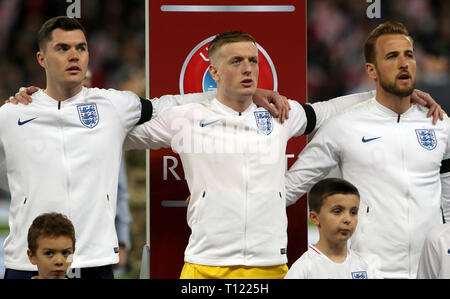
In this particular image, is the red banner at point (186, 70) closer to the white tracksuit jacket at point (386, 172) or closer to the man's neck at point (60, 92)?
the white tracksuit jacket at point (386, 172)

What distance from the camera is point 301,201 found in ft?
14.3

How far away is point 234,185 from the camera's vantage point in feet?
12.1

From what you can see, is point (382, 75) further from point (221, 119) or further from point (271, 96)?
point (221, 119)

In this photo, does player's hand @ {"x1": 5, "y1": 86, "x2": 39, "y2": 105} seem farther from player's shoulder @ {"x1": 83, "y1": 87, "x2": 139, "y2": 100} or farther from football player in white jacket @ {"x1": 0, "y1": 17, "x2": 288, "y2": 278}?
player's shoulder @ {"x1": 83, "y1": 87, "x2": 139, "y2": 100}

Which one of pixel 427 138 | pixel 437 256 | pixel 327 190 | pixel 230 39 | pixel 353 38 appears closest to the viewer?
pixel 437 256

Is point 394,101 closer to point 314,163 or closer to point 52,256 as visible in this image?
point 314,163

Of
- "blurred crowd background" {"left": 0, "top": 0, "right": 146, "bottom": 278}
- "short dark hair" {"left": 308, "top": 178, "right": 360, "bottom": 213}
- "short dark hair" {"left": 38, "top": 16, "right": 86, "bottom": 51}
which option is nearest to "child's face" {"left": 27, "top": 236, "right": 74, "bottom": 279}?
"short dark hair" {"left": 38, "top": 16, "right": 86, "bottom": 51}

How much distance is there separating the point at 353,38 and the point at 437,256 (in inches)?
277

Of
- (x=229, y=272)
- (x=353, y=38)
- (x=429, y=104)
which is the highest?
(x=353, y=38)

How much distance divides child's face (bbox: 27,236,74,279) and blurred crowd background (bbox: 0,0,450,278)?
4803mm

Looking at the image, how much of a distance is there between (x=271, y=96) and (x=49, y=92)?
3.84 ft

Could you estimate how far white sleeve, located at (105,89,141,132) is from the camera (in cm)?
382

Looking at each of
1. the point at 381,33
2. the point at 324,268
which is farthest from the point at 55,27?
the point at 324,268
